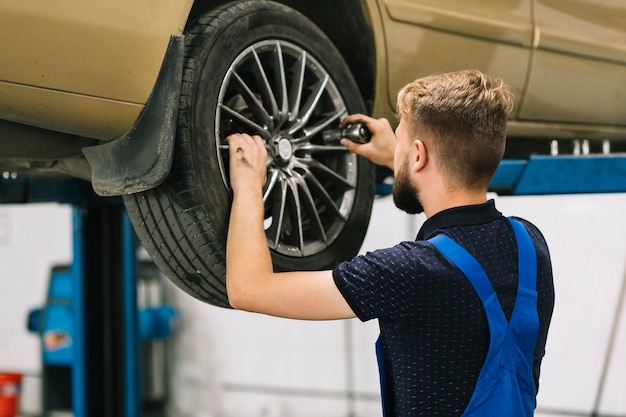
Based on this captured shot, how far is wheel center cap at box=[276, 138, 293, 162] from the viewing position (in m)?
1.88

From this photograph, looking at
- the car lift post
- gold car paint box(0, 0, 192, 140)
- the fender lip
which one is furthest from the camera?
the car lift post

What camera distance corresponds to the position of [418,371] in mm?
1488

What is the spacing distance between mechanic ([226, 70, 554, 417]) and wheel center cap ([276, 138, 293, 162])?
30cm

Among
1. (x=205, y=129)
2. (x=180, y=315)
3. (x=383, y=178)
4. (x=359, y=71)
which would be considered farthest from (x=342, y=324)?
(x=205, y=129)

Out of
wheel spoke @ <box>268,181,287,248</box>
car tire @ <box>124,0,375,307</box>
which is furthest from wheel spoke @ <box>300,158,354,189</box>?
wheel spoke @ <box>268,181,287,248</box>

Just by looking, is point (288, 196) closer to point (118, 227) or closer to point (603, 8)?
point (603, 8)

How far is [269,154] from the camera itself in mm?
1859

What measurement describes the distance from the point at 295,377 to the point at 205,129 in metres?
4.74

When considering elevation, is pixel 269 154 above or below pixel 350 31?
below

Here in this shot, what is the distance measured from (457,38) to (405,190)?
0.92 metres

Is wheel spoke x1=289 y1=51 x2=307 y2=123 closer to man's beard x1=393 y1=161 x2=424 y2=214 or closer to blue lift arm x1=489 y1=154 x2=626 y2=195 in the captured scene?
man's beard x1=393 y1=161 x2=424 y2=214

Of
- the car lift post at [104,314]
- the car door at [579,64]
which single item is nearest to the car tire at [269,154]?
the car door at [579,64]

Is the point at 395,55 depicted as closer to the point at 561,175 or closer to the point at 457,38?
the point at 457,38

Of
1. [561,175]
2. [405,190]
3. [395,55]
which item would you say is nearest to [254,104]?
[405,190]
